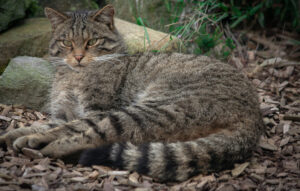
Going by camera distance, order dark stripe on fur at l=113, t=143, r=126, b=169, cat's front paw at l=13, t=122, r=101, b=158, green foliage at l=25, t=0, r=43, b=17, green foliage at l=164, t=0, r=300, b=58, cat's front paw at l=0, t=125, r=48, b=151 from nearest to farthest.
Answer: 1. dark stripe on fur at l=113, t=143, r=126, b=169
2. cat's front paw at l=13, t=122, r=101, b=158
3. cat's front paw at l=0, t=125, r=48, b=151
4. green foliage at l=25, t=0, r=43, b=17
5. green foliage at l=164, t=0, r=300, b=58

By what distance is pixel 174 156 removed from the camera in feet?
8.55

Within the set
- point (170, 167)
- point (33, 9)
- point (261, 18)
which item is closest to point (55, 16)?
point (33, 9)

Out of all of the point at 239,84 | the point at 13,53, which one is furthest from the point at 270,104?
the point at 13,53

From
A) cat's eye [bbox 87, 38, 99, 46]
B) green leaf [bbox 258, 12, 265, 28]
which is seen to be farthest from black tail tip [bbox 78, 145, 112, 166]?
green leaf [bbox 258, 12, 265, 28]

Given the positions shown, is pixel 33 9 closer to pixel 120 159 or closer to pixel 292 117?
pixel 120 159

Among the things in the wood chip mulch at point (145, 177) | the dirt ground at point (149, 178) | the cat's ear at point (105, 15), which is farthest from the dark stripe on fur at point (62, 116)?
the cat's ear at point (105, 15)

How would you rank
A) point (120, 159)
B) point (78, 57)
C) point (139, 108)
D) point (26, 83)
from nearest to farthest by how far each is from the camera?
point (120, 159) < point (139, 108) < point (78, 57) < point (26, 83)

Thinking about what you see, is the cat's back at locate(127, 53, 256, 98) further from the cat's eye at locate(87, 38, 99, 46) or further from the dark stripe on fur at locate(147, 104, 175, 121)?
the cat's eye at locate(87, 38, 99, 46)

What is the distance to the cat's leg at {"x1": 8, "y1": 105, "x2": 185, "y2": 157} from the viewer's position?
115 inches

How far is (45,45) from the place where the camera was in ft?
14.9

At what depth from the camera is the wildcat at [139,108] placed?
2.69 m

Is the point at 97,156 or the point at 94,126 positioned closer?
the point at 97,156

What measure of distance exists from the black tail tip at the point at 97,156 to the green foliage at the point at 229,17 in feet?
9.31

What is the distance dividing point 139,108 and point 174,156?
2.36 feet
